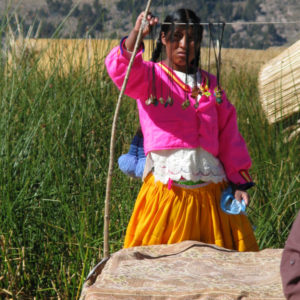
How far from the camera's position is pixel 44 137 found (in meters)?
2.70

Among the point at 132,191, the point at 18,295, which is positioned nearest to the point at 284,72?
the point at 132,191

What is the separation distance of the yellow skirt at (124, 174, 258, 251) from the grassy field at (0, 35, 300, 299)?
0.29 m

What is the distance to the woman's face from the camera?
197cm

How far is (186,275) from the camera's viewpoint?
1.49m

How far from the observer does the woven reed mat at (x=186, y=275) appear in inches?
54.1

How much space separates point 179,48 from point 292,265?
3.48 feet

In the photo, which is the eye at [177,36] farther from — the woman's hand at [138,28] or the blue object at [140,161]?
the blue object at [140,161]

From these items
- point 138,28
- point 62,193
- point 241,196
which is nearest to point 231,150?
point 241,196

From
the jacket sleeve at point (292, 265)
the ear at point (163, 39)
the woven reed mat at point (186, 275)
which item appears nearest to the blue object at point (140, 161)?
the ear at point (163, 39)

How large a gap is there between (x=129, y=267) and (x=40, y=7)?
2.40 meters

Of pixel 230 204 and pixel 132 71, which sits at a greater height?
pixel 132 71

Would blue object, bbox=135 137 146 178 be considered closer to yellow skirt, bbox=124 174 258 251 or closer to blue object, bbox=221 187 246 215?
yellow skirt, bbox=124 174 258 251

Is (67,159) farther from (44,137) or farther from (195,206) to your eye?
(195,206)

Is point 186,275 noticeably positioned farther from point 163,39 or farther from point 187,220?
point 163,39
